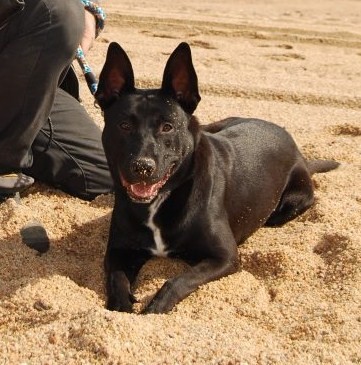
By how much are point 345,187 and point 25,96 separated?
7.15 feet

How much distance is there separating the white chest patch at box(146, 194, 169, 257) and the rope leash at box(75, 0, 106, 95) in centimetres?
113

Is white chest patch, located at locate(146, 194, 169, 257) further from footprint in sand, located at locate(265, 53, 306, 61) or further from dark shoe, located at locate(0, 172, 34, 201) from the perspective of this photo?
footprint in sand, located at locate(265, 53, 306, 61)

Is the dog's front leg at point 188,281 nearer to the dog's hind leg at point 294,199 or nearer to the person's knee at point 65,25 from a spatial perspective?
the dog's hind leg at point 294,199

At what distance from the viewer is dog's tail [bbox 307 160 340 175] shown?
5.03m

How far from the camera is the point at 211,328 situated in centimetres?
303

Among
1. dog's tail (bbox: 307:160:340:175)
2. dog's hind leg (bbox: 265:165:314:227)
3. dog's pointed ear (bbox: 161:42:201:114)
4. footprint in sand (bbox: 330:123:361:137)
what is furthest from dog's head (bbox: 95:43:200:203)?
footprint in sand (bbox: 330:123:361:137)

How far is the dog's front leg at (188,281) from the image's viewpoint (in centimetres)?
327

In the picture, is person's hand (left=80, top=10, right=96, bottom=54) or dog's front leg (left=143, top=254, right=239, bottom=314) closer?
dog's front leg (left=143, top=254, right=239, bottom=314)

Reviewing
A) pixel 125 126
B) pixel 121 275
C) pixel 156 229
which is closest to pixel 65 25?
pixel 125 126

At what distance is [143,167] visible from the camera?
3.43 metres

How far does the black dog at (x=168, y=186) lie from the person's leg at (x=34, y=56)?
422 millimetres

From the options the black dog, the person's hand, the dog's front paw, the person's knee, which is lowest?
the dog's front paw

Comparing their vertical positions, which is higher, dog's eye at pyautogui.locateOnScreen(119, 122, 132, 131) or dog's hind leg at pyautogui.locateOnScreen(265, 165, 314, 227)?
dog's eye at pyautogui.locateOnScreen(119, 122, 132, 131)

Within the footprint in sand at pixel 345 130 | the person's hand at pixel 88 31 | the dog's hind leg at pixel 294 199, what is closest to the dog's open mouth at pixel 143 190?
the dog's hind leg at pixel 294 199
